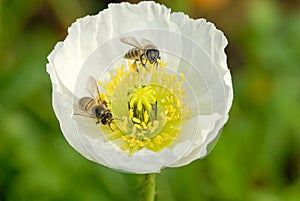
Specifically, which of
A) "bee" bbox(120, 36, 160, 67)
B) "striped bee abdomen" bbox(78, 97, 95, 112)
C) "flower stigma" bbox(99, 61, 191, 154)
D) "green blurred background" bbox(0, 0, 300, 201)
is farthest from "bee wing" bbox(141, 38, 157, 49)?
"green blurred background" bbox(0, 0, 300, 201)

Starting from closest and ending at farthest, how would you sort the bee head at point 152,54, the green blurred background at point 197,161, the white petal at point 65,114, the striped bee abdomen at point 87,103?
1. the white petal at point 65,114
2. the striped bee abdomen at point 87,103
3. the bee head at point 152,54
4. the green blurred background at point 197,161

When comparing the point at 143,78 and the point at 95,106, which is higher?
the point at 95,106

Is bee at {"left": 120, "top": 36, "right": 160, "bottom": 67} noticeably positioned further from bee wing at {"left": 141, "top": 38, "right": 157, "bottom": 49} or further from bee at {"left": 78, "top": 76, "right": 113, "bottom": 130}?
bee at {"left": 78, "top": 76, "right": 113, "bottom": 130}

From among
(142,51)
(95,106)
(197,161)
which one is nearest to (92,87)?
(95,106)

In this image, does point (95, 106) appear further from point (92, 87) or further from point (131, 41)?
point (131, 41)

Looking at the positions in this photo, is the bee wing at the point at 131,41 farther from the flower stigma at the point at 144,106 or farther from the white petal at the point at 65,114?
the white petal at the point at 65,114

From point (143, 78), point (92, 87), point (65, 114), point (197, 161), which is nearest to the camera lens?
point (65, 114)

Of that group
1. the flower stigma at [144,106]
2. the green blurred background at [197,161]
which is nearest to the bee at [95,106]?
the flower stigma at [144,106]
